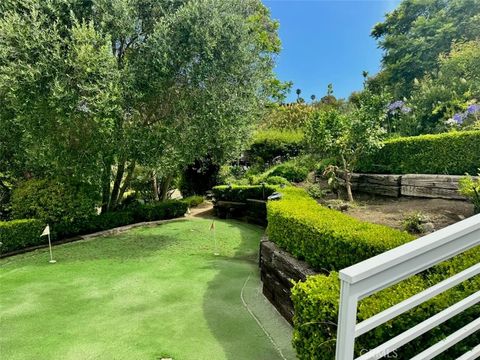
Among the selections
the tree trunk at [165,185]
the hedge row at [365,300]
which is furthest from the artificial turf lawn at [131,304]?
the tree trunk at [165,185]

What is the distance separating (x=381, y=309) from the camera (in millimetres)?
2020

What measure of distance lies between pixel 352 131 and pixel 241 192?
5.28 metres

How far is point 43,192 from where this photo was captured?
8.01m

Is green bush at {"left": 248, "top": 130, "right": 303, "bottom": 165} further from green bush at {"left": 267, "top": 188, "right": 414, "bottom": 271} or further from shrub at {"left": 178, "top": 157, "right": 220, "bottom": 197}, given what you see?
green bush at {"left": 267, "top": 188, "right": 414, "bottom": 271}

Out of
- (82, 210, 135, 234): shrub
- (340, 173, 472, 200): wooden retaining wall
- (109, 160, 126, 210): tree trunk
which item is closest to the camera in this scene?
(340, 173, 472, 200): wooden retaining wall

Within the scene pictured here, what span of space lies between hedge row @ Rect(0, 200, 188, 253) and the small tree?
5855mm

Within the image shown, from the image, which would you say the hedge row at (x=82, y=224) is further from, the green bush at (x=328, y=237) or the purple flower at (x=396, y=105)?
the purple flower at (x=396, y=105)

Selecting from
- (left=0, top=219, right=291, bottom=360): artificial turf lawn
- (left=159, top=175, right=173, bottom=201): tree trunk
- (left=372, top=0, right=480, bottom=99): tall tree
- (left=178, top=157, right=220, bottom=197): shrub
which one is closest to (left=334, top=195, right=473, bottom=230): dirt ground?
(left=0, top=219, right=291, bottom=360): artificial turf lawn

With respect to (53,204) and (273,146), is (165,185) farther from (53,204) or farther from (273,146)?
(273,146)

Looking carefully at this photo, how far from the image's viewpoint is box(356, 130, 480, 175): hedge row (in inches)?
249

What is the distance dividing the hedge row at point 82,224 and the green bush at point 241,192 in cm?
135

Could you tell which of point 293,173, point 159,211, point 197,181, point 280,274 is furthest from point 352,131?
point 197,181

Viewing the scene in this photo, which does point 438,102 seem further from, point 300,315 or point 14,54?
point 14,54

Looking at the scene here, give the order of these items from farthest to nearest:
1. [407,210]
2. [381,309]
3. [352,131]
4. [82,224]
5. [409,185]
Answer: [82,224] → [352,131] → [409,185] → [407,210] → [381,309]
